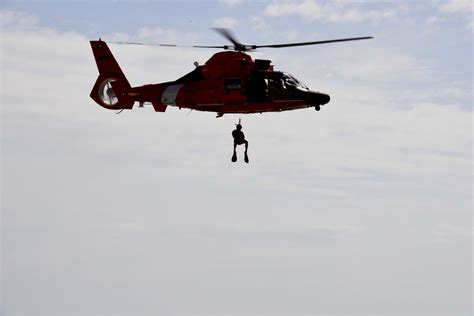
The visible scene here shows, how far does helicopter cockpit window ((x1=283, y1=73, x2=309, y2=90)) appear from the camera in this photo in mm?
42656

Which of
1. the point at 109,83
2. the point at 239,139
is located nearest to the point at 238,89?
the point at 239,139

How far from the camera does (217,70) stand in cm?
4284

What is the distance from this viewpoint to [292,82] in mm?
42781

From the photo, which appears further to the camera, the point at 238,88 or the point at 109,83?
the point at 109,83

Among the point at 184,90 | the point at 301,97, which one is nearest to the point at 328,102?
the point at 301,97

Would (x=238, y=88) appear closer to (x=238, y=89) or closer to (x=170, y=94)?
(x=238, y=89)

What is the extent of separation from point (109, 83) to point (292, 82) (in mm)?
11847

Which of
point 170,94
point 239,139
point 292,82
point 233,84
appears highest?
point 292,82

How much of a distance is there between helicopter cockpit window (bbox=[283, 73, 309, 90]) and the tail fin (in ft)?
31.8

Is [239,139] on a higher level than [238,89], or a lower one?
lower

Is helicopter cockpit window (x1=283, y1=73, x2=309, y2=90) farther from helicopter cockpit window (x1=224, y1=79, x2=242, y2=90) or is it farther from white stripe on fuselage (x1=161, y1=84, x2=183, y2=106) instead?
white stripe on fuselage (x1=161, y1=84, x2=183, y2=106)

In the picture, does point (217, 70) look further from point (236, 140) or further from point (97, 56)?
point (97, 56)

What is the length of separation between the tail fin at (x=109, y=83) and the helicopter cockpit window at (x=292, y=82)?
9.69 metres

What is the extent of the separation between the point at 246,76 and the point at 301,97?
3365 millimetres
